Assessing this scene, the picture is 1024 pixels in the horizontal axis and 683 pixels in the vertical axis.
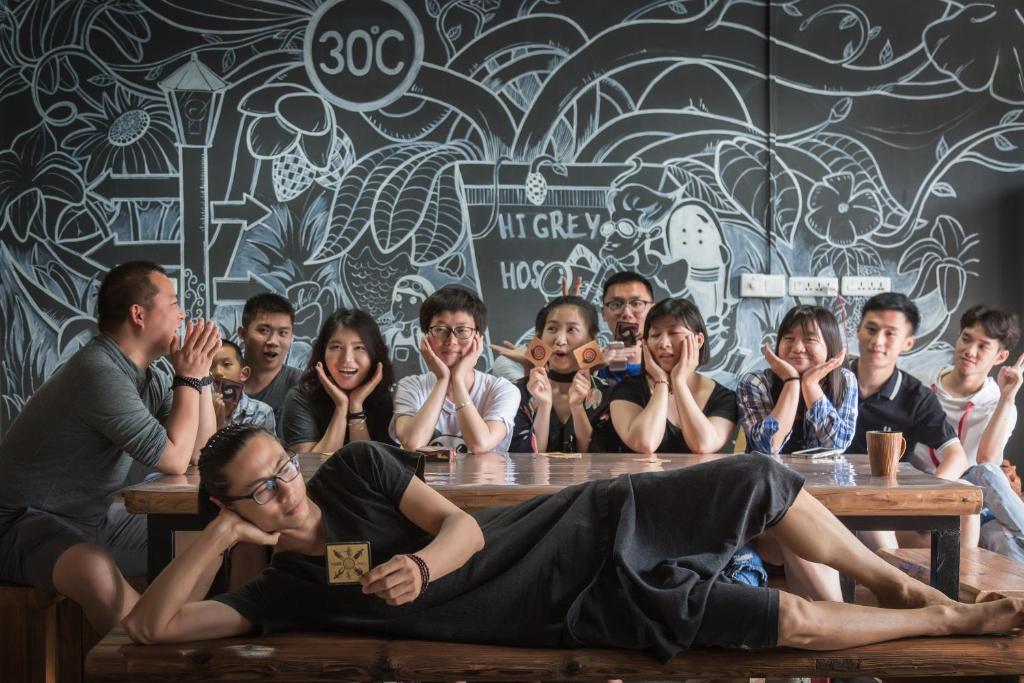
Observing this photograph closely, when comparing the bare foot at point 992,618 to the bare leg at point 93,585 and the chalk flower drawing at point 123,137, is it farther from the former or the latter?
the chalk flower drawing at point 123,137

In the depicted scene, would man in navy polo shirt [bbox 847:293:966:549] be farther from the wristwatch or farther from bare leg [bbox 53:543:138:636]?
bare leg [bbox 53:543:138:636]

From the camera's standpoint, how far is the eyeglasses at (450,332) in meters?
3.72

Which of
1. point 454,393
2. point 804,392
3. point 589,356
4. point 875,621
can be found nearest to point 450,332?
point 454,393

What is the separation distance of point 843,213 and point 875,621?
3457 millimetres

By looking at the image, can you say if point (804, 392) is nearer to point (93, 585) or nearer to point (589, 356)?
point (589, 356)

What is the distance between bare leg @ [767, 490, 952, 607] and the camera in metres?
2.29

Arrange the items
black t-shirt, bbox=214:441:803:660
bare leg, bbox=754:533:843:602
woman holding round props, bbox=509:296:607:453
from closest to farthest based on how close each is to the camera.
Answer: black t-shirt, bbox=214:441:803:660, bare leg, bbox=754:533:843:602, woman holding round props, bbox=509:296:607:453

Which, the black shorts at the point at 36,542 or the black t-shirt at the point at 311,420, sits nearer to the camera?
the black shorts at the point at 36,542

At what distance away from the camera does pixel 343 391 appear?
12.3 feet

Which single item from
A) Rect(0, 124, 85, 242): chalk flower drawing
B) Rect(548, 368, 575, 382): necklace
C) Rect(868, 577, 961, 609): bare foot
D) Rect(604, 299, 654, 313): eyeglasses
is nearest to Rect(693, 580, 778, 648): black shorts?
Rect(868, 577, 961, 609): bare foot

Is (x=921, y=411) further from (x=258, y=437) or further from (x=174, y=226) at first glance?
(x=174, y=226)

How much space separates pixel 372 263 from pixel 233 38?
1.34 meters

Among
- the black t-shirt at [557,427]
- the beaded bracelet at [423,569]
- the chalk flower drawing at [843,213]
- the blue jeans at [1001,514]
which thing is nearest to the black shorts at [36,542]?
the beaded bracelet at [423,569]

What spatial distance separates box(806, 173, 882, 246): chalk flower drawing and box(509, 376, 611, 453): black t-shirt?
75.7 inches
